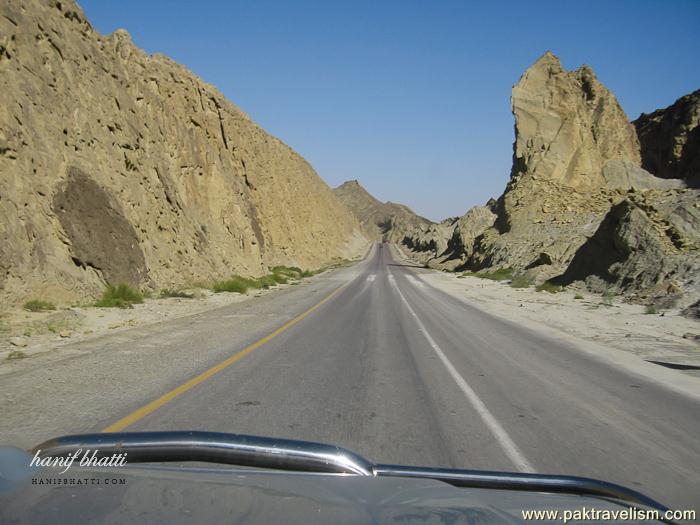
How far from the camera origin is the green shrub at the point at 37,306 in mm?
13969

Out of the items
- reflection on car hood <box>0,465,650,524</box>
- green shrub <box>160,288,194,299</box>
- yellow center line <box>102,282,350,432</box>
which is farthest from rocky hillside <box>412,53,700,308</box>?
reflection on car hood <box>0,465,650,524</box>

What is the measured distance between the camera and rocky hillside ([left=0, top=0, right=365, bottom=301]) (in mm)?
16344

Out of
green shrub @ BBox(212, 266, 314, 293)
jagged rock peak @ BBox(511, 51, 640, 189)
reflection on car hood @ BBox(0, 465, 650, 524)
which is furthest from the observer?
jagged rock peak @ BBox(511, 51, 640, 189)

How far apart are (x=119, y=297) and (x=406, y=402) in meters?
13.0

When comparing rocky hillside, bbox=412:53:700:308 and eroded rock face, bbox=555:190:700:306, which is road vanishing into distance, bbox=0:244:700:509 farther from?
rocky hillside, bbox=412:53:700:308

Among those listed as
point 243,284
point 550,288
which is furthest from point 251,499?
point 550,288

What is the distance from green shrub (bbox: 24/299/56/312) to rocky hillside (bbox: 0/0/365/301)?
0.39 meters

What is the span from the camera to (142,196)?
23.5 metres

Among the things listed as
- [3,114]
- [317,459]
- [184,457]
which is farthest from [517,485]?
[3,114]

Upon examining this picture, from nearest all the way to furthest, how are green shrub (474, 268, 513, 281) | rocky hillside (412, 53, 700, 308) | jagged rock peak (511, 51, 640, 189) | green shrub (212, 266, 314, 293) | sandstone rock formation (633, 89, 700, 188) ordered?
green shrub (212, 266, 314, 293)
green shrub (474, 268, 513, 281)
rocky hillside (412, 53, 700, 308)
jagged rock peak (511, 51, 640, 189)
sandstone rock formation (633, 89, 700, 188)

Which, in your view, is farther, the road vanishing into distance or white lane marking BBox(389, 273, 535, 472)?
the road vanishing into distance

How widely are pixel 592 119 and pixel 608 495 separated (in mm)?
58072

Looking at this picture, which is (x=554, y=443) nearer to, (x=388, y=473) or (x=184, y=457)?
(x=388, y=473)

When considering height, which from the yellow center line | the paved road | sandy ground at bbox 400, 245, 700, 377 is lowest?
the yellow center line
